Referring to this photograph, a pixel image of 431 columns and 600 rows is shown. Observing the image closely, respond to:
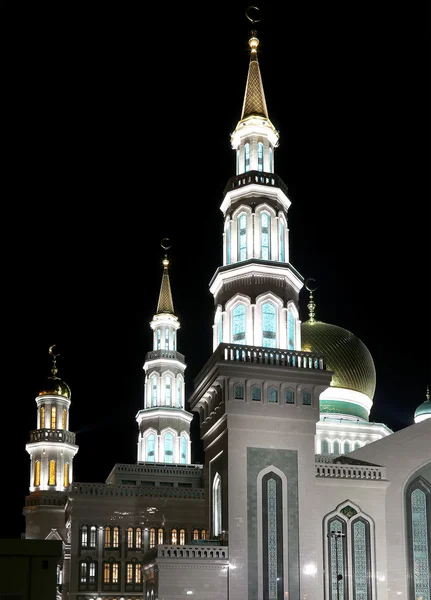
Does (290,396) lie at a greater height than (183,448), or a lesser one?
lesser

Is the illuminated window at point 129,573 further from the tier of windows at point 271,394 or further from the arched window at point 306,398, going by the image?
the arched window at point 306,398

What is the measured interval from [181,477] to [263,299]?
15857 mm

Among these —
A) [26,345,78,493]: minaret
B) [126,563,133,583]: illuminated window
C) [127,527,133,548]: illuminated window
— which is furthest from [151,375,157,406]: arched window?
[126,563,133,583]: illuminated window

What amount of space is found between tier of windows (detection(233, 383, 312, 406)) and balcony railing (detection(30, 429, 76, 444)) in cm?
2493

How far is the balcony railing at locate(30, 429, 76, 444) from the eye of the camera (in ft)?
204

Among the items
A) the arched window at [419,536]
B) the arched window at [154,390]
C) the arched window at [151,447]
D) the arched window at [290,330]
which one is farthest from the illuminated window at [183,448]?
the arched window at [419,536]

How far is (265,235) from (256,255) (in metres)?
1.34

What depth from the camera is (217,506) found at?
41.7 m

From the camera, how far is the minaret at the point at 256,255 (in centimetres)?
4300

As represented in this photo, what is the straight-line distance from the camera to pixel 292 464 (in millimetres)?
40375

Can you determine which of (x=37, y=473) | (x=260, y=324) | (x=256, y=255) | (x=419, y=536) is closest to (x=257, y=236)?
(x=256, y=255)

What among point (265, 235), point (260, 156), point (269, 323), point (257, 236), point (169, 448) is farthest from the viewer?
point (169, 448)

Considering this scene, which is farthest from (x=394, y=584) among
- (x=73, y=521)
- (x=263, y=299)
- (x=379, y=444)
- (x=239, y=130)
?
(x=239, y=130)

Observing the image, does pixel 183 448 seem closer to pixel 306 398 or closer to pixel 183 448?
pixel 183 448
